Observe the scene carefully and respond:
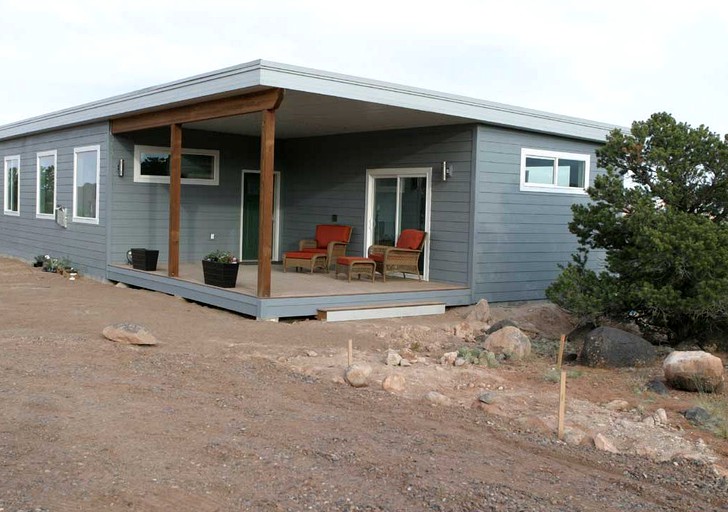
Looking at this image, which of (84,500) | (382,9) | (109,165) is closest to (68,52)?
(109,165)

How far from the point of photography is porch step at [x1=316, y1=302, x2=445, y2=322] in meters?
10.1

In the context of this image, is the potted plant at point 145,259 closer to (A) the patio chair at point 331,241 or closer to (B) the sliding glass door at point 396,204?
(A) the patio chair at point 331,241

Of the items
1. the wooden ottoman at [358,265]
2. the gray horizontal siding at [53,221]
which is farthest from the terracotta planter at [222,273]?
the gray horizontal siding at [53,221]

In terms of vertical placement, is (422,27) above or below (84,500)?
above

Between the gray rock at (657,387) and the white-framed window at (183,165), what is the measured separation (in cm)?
967

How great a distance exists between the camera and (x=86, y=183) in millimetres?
14258

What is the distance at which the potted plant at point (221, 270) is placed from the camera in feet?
34.2

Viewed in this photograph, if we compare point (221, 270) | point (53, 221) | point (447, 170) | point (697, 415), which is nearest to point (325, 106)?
point (447, 170)

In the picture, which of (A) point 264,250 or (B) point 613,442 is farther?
(A) point 264,250

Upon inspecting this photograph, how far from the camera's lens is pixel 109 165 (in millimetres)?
13391

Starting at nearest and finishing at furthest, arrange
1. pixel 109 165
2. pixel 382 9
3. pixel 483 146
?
pixel 483 146, pixel 109 165, pixel 382 9

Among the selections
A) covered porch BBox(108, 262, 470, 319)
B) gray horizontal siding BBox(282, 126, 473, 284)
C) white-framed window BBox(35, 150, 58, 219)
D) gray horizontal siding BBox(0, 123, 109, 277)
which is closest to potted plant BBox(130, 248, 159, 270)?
covered porch BBox(108, 262, 470, 319)

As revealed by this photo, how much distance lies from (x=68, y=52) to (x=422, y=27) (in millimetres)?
7977

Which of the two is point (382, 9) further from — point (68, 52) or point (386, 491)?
point (386, 491)
